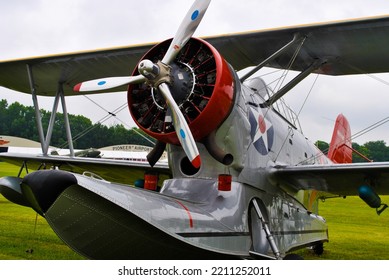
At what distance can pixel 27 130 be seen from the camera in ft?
240

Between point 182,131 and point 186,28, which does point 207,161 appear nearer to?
point 182,131

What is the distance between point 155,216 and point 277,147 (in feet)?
11.7

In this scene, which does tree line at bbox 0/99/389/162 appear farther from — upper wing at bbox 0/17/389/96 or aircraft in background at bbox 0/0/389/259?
aircraft in background at bbox 0/0/389/259

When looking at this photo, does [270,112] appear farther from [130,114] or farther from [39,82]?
[39,82]

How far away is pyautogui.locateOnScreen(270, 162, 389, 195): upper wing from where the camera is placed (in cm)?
726

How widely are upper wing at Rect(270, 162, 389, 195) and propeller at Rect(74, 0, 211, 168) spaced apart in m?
2.32

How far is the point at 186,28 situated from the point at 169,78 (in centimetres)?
68

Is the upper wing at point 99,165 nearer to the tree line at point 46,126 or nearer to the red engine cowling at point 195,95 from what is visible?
the red engine cowling at point 195,95

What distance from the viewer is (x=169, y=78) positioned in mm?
6148

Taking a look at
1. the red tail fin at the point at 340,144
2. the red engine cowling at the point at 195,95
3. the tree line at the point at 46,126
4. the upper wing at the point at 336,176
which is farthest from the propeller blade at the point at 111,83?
the tree line at the point at 46,126

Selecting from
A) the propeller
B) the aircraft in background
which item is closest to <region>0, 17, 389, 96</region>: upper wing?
the aircraft in background

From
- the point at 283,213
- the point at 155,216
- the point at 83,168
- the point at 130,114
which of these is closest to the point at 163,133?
the point at 130,114

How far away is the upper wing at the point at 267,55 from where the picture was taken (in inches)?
302

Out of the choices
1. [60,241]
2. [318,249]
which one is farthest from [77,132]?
[318,249]
